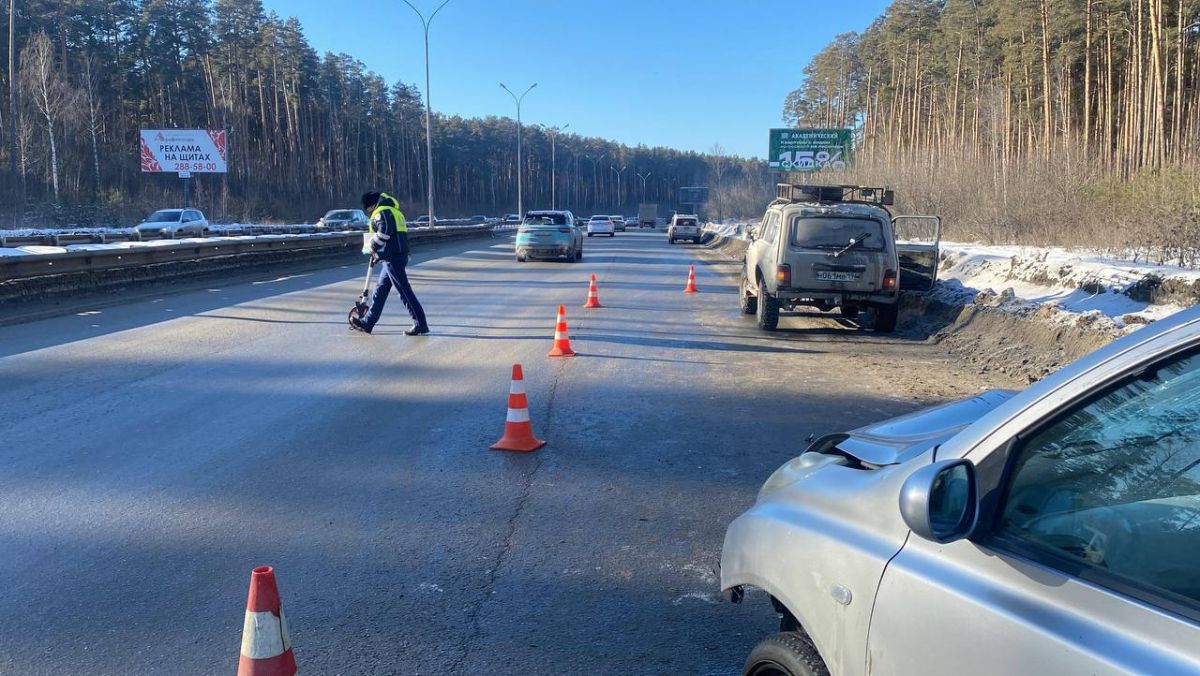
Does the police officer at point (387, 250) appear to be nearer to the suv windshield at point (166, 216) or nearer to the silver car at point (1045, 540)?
the silver car at point (1045, 540)

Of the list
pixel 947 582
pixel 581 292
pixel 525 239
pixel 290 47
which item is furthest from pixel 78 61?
pixel 947 582

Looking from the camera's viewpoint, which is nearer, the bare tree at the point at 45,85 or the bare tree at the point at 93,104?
the bare tree at the point at 45,85

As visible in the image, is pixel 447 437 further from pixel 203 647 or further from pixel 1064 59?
pixel 1064 59

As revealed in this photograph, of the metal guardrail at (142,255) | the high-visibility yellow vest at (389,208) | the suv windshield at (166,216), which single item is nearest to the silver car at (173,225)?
the suv windshield at (166,216)

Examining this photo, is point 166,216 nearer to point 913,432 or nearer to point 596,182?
point 913,432

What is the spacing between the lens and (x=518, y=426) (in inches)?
266

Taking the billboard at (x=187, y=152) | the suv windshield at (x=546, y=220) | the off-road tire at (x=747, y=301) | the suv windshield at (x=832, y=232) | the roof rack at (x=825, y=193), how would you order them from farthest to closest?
the billboard at (x=187, y=152), the suv windshield at (x=546, y=220), the roof rack at (x=825, y=193), the off-road tire at (x=747, y=301), the suv windshield at (x=832, y=232)

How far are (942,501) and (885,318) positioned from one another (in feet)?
41.2

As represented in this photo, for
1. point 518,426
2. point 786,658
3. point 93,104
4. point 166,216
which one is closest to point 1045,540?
point 786,658

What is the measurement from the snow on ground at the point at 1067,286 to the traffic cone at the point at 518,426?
727 cm

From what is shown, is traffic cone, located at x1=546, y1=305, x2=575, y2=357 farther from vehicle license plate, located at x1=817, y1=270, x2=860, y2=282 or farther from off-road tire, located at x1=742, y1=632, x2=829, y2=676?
off-road tire, located at x1=742, y1=632, x2=829, y2=676

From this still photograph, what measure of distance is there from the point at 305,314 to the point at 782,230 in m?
8.09

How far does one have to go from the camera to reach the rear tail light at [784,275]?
12.9 m

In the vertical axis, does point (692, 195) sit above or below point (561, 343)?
above
